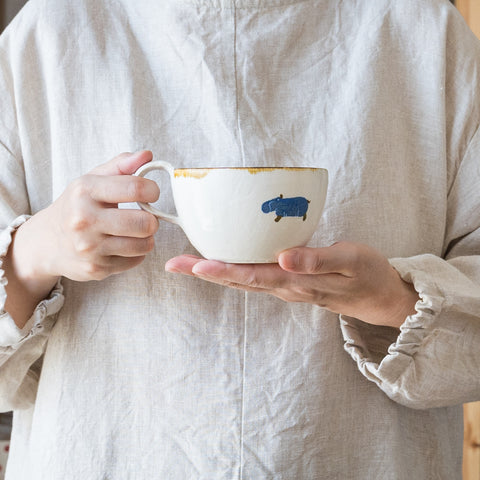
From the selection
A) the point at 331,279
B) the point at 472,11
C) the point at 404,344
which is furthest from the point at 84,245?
the point at 472,11

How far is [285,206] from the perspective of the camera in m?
0.57

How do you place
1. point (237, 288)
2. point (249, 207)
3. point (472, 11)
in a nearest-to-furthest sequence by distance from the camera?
point (249, 207), point (237, 288), point (472, 11)

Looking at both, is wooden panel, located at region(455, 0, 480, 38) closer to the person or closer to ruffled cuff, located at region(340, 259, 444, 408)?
the person

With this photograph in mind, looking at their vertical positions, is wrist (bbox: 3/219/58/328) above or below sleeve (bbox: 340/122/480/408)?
above

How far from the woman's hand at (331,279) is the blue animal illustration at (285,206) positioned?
0.12 ft

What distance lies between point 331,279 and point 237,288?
0.10m

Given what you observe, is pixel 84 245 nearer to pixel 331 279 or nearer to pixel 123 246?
pixel 123 246

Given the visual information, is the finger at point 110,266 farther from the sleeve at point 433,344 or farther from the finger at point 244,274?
the sleeve at point 433,344

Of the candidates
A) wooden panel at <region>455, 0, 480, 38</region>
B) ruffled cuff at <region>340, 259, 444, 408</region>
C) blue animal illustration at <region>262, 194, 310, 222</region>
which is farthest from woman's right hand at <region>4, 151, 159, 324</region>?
wooden panel at <region>455, 0, 480, 38</region>

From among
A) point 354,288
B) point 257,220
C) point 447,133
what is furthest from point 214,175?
point 447,133

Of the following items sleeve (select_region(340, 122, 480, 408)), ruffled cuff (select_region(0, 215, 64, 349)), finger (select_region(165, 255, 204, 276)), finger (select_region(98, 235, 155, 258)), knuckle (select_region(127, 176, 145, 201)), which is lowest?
sleeve (select_region(340, 122, 480, 408))

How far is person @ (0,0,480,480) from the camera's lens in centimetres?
72

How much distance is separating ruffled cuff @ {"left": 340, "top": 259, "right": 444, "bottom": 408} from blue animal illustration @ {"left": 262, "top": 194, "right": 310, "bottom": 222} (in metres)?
0.20

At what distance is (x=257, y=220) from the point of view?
565mm
